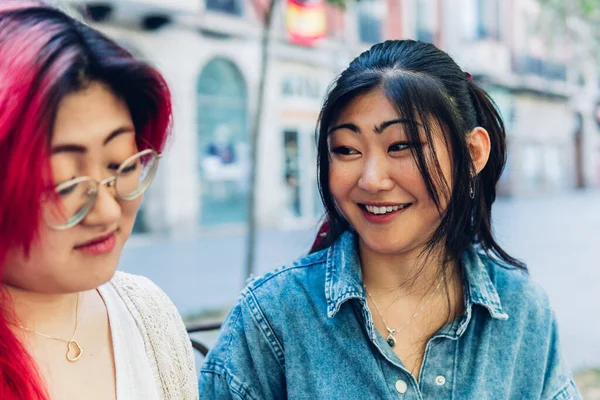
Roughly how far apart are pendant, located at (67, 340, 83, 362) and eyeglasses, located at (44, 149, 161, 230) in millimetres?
328

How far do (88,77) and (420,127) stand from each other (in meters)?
0.76

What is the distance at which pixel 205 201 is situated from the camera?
11039 millimetres

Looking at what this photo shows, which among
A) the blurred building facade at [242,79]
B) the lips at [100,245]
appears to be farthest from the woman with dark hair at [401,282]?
the blurred building facade at [242,79]

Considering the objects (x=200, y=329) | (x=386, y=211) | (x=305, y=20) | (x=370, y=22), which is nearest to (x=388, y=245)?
(x=386, y=211)

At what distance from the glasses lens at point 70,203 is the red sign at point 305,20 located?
975 centimetres

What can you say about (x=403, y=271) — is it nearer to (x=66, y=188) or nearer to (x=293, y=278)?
(x=293, y=278)

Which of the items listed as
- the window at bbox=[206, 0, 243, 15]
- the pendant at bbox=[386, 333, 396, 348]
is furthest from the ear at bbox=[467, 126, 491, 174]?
the window at bbox=[206, 0, 243, 15]

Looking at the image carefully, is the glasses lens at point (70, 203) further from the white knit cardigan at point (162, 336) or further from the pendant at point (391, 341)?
the pendant at point (391, 341)

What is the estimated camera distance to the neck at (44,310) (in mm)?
1103

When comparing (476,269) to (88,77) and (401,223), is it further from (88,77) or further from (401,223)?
(88,77)

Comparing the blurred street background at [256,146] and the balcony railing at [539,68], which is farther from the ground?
the balcony railing at [539,68]

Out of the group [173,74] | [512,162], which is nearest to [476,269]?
[173,74]

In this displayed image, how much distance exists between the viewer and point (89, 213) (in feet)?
3.31

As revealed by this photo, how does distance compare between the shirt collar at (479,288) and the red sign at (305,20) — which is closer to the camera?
the shirt collar at (479,288)
